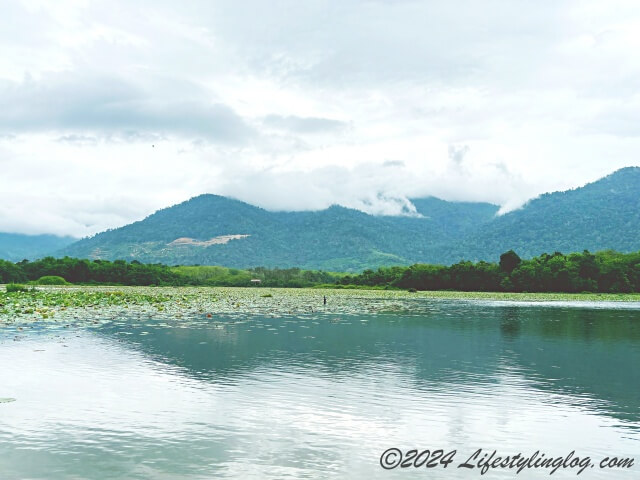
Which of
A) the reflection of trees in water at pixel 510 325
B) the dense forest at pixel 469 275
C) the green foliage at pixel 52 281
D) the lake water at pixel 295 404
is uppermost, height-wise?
the dense forest at pixel 469 275

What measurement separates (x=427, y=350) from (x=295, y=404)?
1447 centimetres

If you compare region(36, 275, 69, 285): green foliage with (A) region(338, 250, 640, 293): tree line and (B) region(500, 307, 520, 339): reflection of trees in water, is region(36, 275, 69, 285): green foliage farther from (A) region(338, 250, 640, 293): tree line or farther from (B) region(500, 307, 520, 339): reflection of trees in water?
(B) region(500, 307, 520, 339): reflection of trees in water

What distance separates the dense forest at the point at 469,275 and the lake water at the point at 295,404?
9318 centimetres

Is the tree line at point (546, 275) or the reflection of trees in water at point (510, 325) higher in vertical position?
the tree line at point (546, 275)

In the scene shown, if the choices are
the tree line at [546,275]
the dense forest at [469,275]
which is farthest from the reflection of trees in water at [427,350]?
the dense forest at [469,275]

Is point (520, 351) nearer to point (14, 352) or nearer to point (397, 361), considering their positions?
point (397, 361)

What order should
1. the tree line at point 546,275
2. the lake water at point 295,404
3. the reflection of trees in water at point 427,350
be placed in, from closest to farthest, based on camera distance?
the lake water at point 295,404
the reflection of trees in water at point 427,350
the tree line at point 546,275

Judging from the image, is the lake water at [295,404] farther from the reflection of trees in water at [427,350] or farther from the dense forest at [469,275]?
the dense forest at [469,275]

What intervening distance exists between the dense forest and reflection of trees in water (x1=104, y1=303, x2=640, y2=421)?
7881 centimetres

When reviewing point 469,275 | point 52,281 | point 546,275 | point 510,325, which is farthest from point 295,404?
point 52,281

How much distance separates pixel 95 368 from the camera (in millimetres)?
24141

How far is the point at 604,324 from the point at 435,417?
37203 millimetres

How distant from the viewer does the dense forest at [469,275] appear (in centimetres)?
12238

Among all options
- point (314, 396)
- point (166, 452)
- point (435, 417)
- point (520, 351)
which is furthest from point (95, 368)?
point (520, 351)
